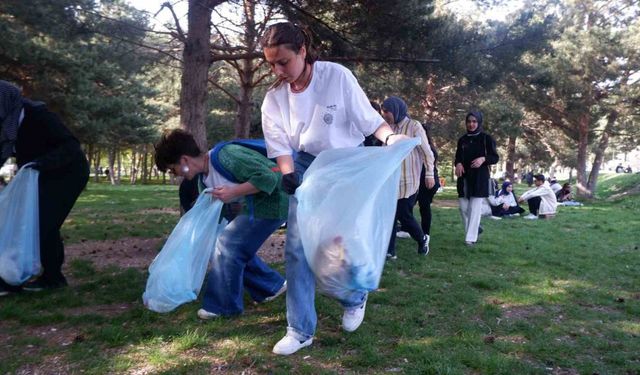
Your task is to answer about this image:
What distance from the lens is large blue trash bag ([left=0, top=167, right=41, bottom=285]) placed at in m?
3.73

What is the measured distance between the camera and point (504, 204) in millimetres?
11656

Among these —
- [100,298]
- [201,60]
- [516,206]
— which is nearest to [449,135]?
[516,206]

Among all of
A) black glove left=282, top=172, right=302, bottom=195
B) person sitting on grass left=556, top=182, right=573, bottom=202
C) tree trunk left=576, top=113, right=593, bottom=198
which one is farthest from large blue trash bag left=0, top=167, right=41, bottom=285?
tree trunk left=576, top=113, right=593, bottom=198

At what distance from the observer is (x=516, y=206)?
12148mm

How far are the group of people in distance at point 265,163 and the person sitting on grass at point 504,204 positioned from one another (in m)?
8.54

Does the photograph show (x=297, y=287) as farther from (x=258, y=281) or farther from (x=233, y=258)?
(x=258, y=281)

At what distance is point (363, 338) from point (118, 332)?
4.79 feet

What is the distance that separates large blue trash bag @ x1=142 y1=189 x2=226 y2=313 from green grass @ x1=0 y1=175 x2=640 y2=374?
0.23m

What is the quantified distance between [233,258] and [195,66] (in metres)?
3.32

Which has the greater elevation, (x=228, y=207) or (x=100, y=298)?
(x=228, y=207)

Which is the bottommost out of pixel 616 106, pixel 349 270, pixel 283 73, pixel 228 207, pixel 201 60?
pixel 349 270

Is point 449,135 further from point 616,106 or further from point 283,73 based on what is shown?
point 283,73

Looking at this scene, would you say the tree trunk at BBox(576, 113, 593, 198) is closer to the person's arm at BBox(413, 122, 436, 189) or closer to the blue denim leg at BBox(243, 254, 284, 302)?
the person's arm at BBox(413, 122, 436, 189)

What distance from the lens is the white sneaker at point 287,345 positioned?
281 centimetres
